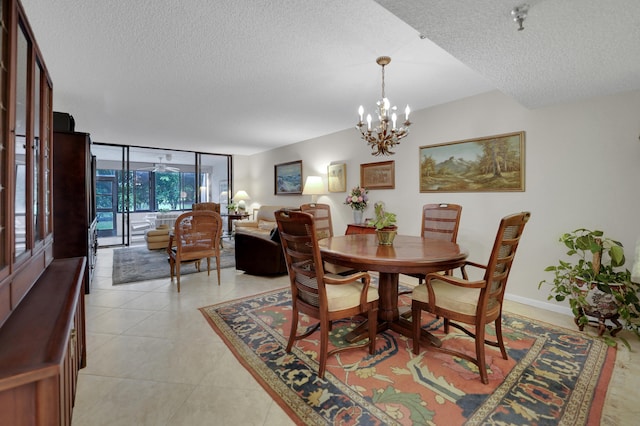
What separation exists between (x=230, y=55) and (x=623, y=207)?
3740 mm

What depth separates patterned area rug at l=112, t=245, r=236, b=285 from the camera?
4.13 metres

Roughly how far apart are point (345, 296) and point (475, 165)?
2572mm

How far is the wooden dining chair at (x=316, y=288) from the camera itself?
69.7 inches

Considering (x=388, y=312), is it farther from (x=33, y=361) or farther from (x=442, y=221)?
(x=33, y=361)

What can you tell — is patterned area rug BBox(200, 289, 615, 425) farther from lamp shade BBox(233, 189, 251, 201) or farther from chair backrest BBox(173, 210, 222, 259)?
lamp shade BBox(233, 189, 251, 201)

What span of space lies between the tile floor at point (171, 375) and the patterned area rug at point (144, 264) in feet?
3.47

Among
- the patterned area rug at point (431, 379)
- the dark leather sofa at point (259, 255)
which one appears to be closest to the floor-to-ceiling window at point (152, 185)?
the dark leather sofa at point (259, 255)

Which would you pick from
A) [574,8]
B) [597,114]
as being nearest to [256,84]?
[574,8]

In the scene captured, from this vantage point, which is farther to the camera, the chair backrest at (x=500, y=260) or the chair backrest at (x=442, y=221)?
the chair backrest at (x=442, y=221)

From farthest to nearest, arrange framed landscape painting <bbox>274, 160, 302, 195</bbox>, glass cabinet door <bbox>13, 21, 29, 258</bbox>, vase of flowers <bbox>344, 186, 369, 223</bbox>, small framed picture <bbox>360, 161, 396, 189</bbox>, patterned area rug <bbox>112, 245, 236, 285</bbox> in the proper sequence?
framed landscape painting <bbox>274, 160, 302, 195</bbox>
vase of flowers <bbox>344, 186, 369, 223</bbox>
small framed picture <bbox>360, 161, 396, 189</bbox>
patterned area rug <bbox>112, 245, 236, 285</bbox>
glass cabinet door <bbox>13, 21, 29, 258</bbox>

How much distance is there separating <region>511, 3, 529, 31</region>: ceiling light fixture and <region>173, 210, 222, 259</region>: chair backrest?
3284 millimetres

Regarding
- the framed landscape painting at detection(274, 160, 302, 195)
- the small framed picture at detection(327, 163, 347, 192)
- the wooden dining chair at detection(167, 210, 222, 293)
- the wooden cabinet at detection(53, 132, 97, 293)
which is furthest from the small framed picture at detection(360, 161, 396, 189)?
the wooden cabinet at detection(53, 132, 97, 293)

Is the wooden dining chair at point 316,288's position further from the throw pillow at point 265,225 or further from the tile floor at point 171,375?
the throw pillow at point 265,225

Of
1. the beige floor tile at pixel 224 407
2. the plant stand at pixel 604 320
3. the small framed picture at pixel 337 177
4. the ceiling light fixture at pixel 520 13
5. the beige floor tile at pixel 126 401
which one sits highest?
Answer: the ceiling light fixture at pixel 520 13
